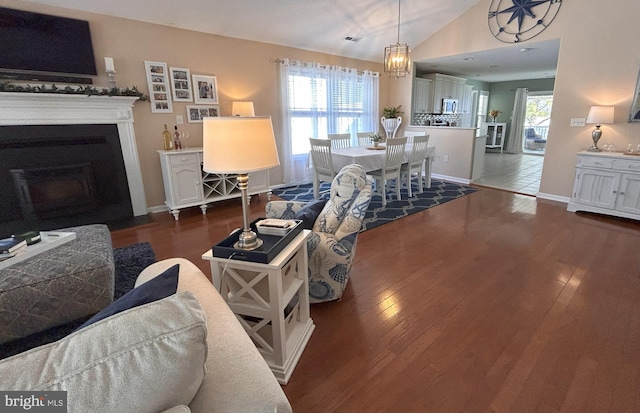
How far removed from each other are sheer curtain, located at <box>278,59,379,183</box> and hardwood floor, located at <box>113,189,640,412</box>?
103 inches

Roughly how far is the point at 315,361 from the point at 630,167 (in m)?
4.30

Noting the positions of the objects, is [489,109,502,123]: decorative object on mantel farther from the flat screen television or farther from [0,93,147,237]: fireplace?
the flat screen television

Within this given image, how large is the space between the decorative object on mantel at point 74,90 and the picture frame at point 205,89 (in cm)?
72

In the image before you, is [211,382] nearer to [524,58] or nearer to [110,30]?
[110,30]

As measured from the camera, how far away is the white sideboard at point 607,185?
3648 millimetres

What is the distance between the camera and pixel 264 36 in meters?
4.78

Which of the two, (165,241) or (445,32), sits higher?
(445,32)

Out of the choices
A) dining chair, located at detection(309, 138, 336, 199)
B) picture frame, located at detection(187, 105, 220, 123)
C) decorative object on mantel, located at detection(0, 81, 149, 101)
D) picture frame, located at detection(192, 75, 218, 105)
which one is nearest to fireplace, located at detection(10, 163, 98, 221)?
decorative object on mantel, located at detection(0, 81, 149, 101)

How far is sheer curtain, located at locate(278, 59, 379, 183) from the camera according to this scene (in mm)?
5371

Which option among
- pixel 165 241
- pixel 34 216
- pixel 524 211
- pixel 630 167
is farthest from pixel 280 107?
pixel 630 167

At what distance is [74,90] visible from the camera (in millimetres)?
3324

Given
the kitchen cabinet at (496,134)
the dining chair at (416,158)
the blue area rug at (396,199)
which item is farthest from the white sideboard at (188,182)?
the kitchen cabinet at (496,134)

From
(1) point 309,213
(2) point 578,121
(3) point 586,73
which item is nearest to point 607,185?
(2) point 578,121

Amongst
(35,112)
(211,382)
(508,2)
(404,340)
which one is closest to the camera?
(211,382)
